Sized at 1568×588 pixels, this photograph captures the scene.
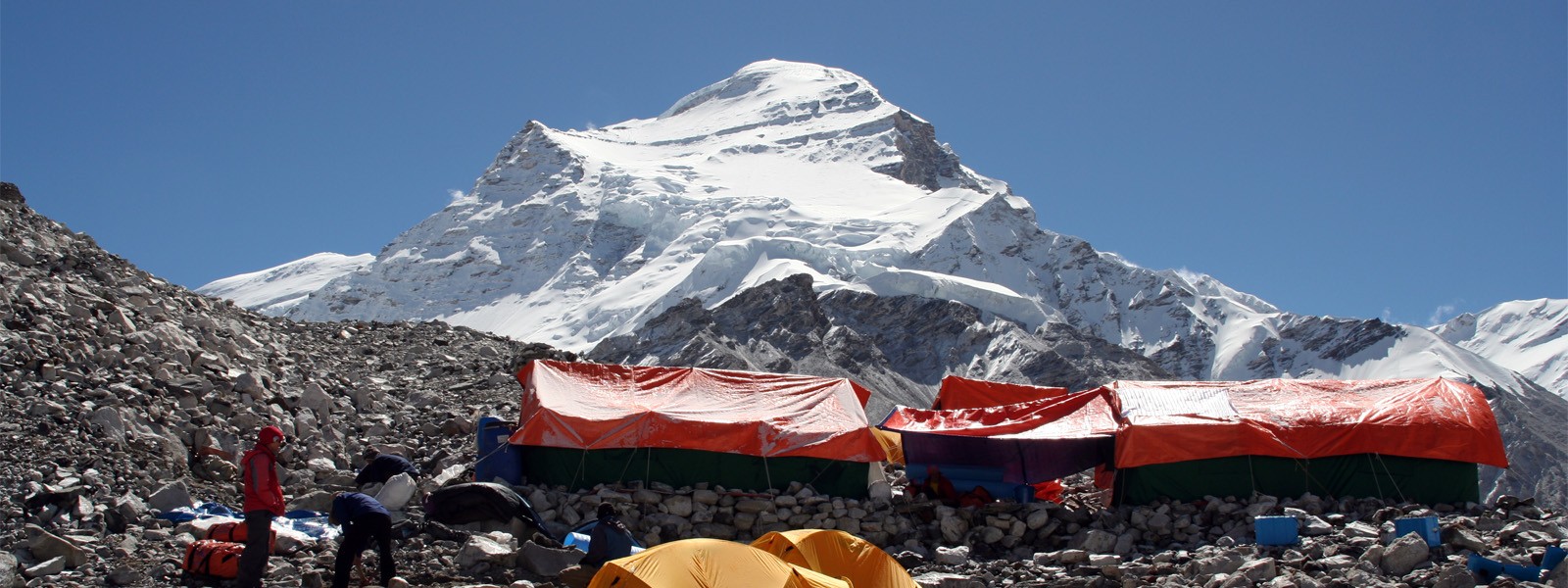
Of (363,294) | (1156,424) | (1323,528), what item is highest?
(363,294)

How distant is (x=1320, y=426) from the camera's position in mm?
16859

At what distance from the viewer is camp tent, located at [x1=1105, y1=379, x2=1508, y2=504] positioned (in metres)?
16.7

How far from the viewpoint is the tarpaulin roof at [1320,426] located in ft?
54.7

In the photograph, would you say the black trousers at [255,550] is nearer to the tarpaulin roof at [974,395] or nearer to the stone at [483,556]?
the stone at [483,556]

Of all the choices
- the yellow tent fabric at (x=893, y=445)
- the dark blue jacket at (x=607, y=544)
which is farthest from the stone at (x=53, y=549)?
the yellow tent fabric at (x=893, y=445)

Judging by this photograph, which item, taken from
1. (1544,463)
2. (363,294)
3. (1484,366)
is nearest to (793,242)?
(363,294)

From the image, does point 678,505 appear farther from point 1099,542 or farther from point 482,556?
point 1099,542

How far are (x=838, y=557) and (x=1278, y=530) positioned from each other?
5163 millimetres

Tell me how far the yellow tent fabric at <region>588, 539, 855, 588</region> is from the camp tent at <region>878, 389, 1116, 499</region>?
709 cm

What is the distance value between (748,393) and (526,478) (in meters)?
3.41

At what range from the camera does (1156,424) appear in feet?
56.1

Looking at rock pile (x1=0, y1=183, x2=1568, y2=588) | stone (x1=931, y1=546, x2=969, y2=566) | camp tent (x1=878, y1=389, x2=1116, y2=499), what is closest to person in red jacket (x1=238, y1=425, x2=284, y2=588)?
rock pile (x1=0, y1=183, x2=1568, y2=588)

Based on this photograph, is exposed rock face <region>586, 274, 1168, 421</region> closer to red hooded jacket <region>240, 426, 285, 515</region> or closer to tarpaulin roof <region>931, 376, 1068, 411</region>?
tarpaulin roof <region>931, 376, 1068, 411</region>

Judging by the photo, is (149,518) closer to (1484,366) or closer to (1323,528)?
(1323,528)
